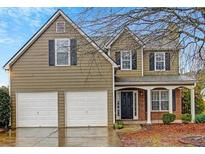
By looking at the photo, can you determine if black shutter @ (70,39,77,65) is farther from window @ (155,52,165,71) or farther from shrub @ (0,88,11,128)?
window @ (155,52,165,71)

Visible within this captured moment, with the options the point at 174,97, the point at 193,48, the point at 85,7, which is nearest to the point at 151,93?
the point at 174,97

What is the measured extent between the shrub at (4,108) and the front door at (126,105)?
609cm

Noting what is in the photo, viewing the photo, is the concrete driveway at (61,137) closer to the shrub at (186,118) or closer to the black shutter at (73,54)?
the black shutter at (73,54)

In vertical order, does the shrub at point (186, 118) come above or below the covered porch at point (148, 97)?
below

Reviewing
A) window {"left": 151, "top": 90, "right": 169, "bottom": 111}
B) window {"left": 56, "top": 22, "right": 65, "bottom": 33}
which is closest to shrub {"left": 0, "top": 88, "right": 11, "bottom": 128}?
window {"left": 56, "top": 22, "right": 65, "bottom": 33}

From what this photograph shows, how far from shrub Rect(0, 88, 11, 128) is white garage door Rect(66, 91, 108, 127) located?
277cm

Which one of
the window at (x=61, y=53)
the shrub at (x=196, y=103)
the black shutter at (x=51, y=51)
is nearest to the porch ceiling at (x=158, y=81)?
the shrub at (x=196, y=103)

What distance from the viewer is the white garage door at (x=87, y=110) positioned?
790 inches

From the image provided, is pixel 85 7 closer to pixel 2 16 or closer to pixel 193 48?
pixel 193 48

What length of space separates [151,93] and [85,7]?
421 inches

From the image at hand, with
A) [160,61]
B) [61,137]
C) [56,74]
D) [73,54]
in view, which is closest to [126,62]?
[160,61]

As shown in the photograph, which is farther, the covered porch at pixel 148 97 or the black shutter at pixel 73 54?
the covered porch at pixel 148 97

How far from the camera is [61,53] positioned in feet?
66.2

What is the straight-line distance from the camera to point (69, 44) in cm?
2014
